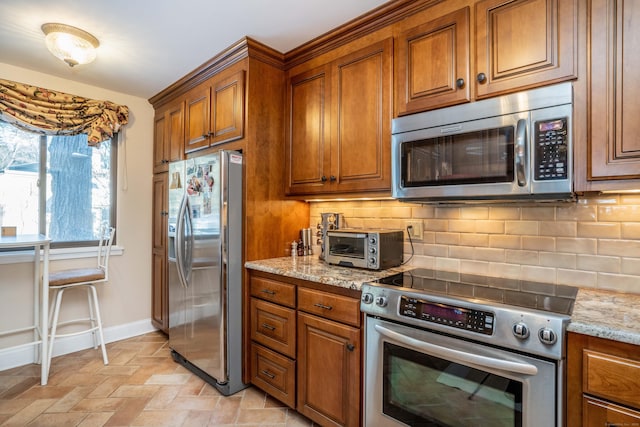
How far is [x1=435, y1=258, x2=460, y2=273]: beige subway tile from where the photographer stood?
1939 millimetres

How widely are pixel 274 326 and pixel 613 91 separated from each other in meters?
2.02

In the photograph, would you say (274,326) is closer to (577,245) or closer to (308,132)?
(308,132)

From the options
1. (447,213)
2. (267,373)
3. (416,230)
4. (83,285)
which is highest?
(447,213)

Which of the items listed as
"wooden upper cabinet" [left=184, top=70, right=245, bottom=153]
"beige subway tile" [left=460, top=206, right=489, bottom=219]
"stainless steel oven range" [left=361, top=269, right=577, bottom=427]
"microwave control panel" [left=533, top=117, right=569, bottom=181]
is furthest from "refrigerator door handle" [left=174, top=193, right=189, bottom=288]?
"microwave control panel" [left=533, top=117, right=569, bottom=181]

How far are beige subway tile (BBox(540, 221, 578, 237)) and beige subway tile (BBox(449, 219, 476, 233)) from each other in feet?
1.10

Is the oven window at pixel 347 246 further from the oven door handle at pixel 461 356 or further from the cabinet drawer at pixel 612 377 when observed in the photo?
the cabinet drawer at pixel 612 377

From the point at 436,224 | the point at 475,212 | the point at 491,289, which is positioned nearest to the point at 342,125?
the point at 436,224

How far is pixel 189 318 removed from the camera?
247cm

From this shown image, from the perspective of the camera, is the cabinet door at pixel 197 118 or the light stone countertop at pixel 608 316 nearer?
the light stone countertop at pixel 608 316

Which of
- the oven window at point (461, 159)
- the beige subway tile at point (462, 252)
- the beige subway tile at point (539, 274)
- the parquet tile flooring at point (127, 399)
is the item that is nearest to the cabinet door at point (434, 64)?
the oven window at point (461, 159)

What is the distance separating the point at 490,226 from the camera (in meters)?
→ 1.83

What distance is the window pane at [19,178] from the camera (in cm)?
269

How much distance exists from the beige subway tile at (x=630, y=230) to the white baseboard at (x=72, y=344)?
3896 millimetres

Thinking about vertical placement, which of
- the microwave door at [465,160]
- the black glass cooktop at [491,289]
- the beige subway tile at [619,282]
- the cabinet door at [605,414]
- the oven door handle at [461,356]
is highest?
the microwave door at [465,160]
